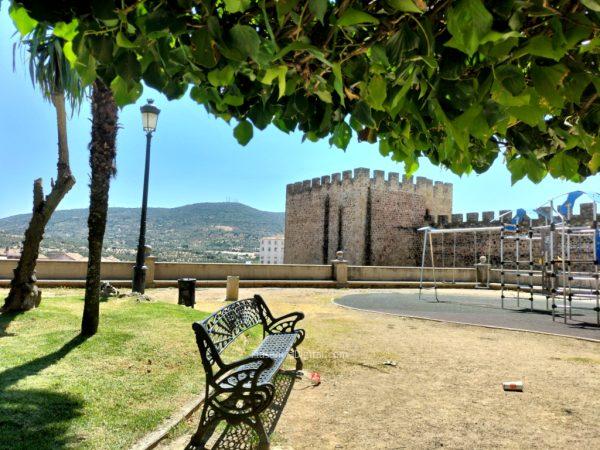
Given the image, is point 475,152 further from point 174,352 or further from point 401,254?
point 401,254

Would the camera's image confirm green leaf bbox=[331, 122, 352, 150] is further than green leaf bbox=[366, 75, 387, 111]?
Yes

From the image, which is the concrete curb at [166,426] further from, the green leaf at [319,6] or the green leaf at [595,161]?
the green leaf at [595,161]

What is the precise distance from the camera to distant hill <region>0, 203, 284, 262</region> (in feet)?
396

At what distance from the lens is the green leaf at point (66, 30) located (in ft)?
6.36

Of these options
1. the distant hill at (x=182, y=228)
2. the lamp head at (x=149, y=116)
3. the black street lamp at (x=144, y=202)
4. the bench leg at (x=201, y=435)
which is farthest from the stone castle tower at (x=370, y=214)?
the distant hill at (x=182, y=228)

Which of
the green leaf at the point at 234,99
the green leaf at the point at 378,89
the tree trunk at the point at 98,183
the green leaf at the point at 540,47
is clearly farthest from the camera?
the tree trunk at the point at 98,183

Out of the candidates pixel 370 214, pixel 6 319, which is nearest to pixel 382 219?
pixel 370 214

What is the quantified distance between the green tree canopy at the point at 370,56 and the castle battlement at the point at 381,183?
2665cm

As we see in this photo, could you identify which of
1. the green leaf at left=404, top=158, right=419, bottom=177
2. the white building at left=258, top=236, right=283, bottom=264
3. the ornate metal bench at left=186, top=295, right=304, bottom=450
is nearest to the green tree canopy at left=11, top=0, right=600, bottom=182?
the green leaf at left=404, top=158, right=419, bottom=177

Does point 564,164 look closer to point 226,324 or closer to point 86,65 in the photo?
point 86,65

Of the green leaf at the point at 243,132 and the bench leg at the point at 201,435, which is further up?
the green leaf at the point at 243,132

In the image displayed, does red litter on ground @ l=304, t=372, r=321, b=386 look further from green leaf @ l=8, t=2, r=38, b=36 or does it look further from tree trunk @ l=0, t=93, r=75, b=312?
tree trunk @ l=0, t=93, r=75, b=312

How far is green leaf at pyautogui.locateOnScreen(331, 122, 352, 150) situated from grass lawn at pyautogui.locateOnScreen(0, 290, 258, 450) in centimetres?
289

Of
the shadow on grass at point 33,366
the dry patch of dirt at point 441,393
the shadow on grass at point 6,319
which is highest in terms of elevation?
the shadow on grass at point 6,319
